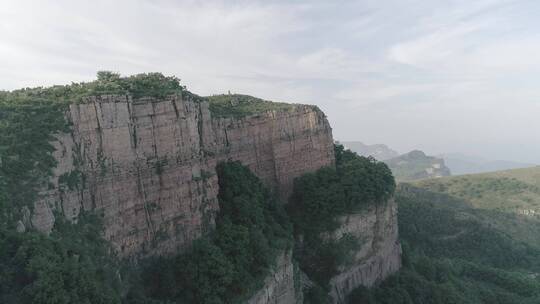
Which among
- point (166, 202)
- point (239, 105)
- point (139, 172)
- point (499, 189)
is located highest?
point (239, 105)

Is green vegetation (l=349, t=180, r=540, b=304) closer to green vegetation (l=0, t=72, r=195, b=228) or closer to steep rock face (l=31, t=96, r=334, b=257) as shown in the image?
steep rock face (l=31, t=96, r=334, b=257)

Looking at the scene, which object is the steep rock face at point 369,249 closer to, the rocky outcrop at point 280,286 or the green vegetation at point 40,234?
the rocky outcrop at point 280,286

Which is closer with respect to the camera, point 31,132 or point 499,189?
point 31,132

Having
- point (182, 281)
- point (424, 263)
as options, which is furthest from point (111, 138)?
point (424, 263)

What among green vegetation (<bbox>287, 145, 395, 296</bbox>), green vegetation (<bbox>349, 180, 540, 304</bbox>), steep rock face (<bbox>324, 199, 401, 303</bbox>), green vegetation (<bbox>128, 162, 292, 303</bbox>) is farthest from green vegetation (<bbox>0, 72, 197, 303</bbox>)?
green vegetation (<bbox>349, 180, 540, 304</bbox>)

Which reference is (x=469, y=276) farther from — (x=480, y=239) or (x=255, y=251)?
(x=255, y=251)

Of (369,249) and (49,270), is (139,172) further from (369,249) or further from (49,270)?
(369,249)

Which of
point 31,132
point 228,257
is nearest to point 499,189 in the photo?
point 228,257
